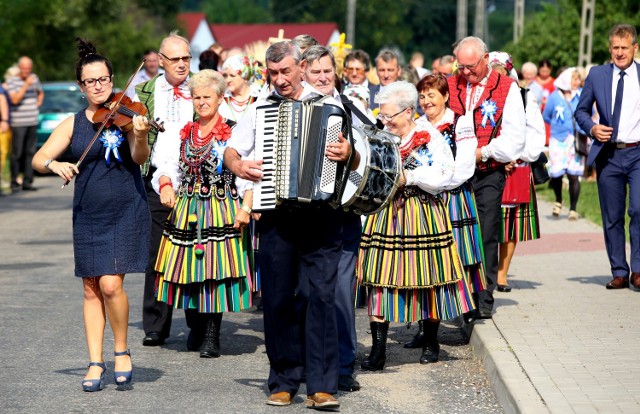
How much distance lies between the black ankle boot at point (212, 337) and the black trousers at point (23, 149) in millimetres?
14715

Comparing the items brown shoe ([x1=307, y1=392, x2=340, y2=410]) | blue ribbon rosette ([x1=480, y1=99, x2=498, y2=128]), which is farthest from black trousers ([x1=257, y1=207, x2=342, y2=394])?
blue ribbon rosette ([x1=480, y1=99, x2=498, y2=128])

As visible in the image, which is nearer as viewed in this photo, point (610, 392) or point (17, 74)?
point (610, 392)

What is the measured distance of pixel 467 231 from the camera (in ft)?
29.5

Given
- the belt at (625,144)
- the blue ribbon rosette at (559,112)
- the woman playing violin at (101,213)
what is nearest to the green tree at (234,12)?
the blue ribbon rosette at (559,112)

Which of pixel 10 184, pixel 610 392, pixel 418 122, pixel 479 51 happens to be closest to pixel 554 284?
pixel 479 51

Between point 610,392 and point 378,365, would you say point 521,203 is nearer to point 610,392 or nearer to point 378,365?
point 378,365

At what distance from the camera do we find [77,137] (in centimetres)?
758

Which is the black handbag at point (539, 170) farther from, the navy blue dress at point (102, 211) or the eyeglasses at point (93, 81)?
the eyeglasses at point (93, 81)

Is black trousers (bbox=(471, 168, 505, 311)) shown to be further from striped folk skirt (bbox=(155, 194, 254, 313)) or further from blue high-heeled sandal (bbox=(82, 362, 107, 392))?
blue high-heeled sandal (bbox=(82, 362, 107, 392))

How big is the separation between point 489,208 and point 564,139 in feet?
32.2

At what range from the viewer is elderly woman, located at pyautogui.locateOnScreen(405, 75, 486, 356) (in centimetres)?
855

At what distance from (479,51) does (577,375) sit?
300 cm

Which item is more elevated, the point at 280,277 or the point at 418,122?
the point at 418,122

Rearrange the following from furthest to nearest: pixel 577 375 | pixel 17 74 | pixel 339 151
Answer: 1. pixel 17 74
2. pixel 577 375
3. pixel 339 151
